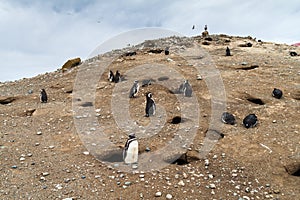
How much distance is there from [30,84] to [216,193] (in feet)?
40.5

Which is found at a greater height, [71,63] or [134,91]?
[71,63]

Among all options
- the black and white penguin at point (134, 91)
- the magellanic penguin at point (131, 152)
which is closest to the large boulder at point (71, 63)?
the black and white penguin at point (134, 91)

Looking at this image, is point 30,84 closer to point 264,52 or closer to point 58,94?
point 58,94

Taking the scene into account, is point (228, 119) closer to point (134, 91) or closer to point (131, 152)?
point (131, 152)

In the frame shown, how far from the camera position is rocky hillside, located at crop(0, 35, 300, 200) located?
5.33 m

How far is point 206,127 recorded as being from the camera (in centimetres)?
770

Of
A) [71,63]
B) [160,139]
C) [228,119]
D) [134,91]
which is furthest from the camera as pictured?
[71,63]

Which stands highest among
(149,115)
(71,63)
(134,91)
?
(71,63)

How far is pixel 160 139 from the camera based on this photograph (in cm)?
701

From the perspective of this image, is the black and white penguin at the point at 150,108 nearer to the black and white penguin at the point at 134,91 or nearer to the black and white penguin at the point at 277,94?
the black and white penguin at the point at 134,91

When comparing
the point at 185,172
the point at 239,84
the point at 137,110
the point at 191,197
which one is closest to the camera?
the point at 191,197

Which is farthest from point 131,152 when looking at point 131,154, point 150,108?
point 150,108

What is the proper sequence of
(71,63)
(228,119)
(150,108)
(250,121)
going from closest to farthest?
(250,121)
(228,119)
(150,108)
(71,63)

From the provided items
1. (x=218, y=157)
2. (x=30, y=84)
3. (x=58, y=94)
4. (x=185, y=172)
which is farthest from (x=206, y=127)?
(x=30, y=84)
